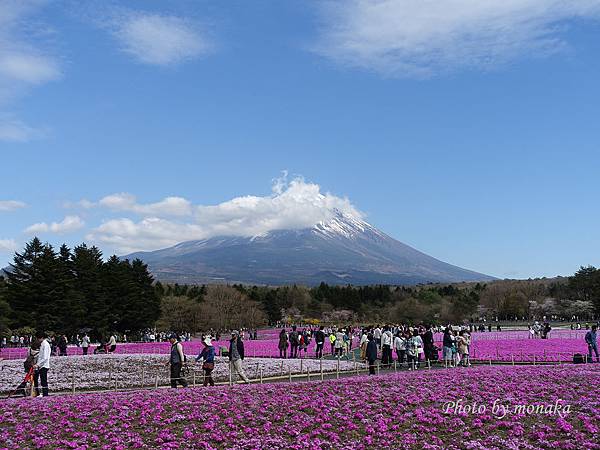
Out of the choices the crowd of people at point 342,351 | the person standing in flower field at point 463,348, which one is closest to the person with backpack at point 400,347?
the crowd of people at point 342,351

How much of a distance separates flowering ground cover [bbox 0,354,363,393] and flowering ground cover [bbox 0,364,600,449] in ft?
23.1

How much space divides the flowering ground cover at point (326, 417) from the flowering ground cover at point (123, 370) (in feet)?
23.1

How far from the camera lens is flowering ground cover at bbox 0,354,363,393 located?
26.0 metres

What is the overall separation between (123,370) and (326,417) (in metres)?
18.8

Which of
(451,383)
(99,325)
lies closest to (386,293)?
(99,325)

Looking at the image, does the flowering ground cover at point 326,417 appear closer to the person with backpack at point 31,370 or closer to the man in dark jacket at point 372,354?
the person with backpack at point 31,370

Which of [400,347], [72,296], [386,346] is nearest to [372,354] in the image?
[386,346]

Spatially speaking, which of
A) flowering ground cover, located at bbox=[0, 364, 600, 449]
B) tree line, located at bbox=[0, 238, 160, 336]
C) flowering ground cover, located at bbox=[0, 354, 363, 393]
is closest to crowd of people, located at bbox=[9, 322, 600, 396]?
flowering ground cover, located at bbox=[0, 354, 363, 393]

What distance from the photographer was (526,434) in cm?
1388

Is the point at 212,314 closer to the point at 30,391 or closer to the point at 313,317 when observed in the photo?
the point at 313,317

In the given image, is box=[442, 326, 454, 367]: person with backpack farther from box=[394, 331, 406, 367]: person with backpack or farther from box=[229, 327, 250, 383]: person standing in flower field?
box=[229, 327, 250, 383]: person standing in flower field

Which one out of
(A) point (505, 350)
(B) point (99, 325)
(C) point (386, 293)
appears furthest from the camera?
(C) point (386, 293)

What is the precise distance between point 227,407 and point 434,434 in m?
5.60

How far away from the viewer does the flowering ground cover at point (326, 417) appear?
13945 millimetres
